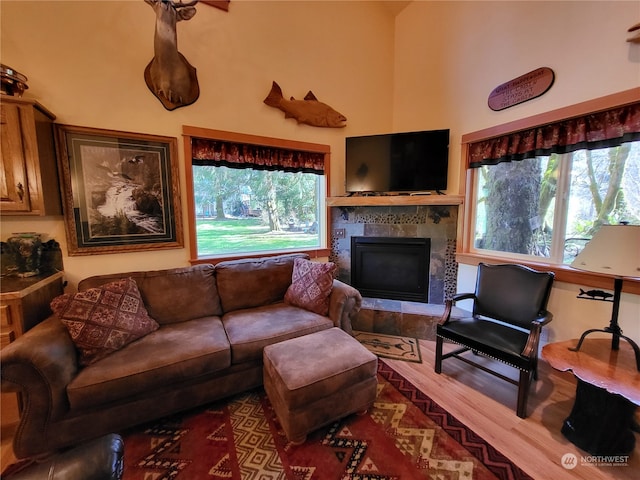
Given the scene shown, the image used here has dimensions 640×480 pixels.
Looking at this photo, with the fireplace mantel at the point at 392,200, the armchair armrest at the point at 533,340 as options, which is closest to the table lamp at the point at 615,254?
the armchair armrest at the point at 533,340

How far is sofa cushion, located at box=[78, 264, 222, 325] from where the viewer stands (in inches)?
83.5

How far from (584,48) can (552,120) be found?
0.51 m

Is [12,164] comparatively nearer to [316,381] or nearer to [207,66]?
[207,66]

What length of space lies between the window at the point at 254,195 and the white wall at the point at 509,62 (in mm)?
1431

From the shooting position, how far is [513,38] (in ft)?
7.80

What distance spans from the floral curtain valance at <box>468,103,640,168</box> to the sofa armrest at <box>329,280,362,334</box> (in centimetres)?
189

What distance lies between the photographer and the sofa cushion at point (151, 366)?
1465 mm

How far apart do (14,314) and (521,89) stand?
4.13 metres

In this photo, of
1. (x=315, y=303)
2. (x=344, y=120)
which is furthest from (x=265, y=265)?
(x=344, y=120)

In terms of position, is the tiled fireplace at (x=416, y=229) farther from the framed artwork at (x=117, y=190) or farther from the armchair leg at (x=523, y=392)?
the framed artwork at (x=117, y=190)

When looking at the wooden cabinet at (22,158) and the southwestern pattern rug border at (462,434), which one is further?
the wooden cabinet at (22,158)

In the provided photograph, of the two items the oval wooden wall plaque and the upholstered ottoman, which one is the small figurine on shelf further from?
the oval wooden wall plaque

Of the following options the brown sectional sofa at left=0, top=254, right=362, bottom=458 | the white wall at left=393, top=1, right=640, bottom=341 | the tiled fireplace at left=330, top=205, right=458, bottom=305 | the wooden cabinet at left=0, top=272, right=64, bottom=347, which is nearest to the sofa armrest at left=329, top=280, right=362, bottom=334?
the brown sectional sofa at left=0, top=254, right=362, bottom=458

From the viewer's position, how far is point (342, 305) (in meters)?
2.25
